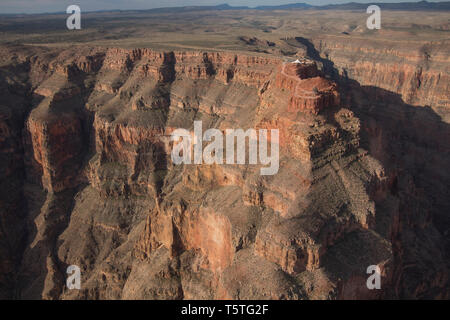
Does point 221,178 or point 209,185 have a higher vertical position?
point 221,178

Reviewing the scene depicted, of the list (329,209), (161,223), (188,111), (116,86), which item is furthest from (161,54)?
(329,209)

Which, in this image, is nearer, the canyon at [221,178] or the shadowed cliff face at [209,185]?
the shadowed cliff face at [209,185]

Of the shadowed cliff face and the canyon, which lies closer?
the shadowed cliff face

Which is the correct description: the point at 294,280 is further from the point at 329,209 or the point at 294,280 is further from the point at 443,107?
the point at 443,107

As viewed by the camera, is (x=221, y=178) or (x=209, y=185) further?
(x=209, y=185)
